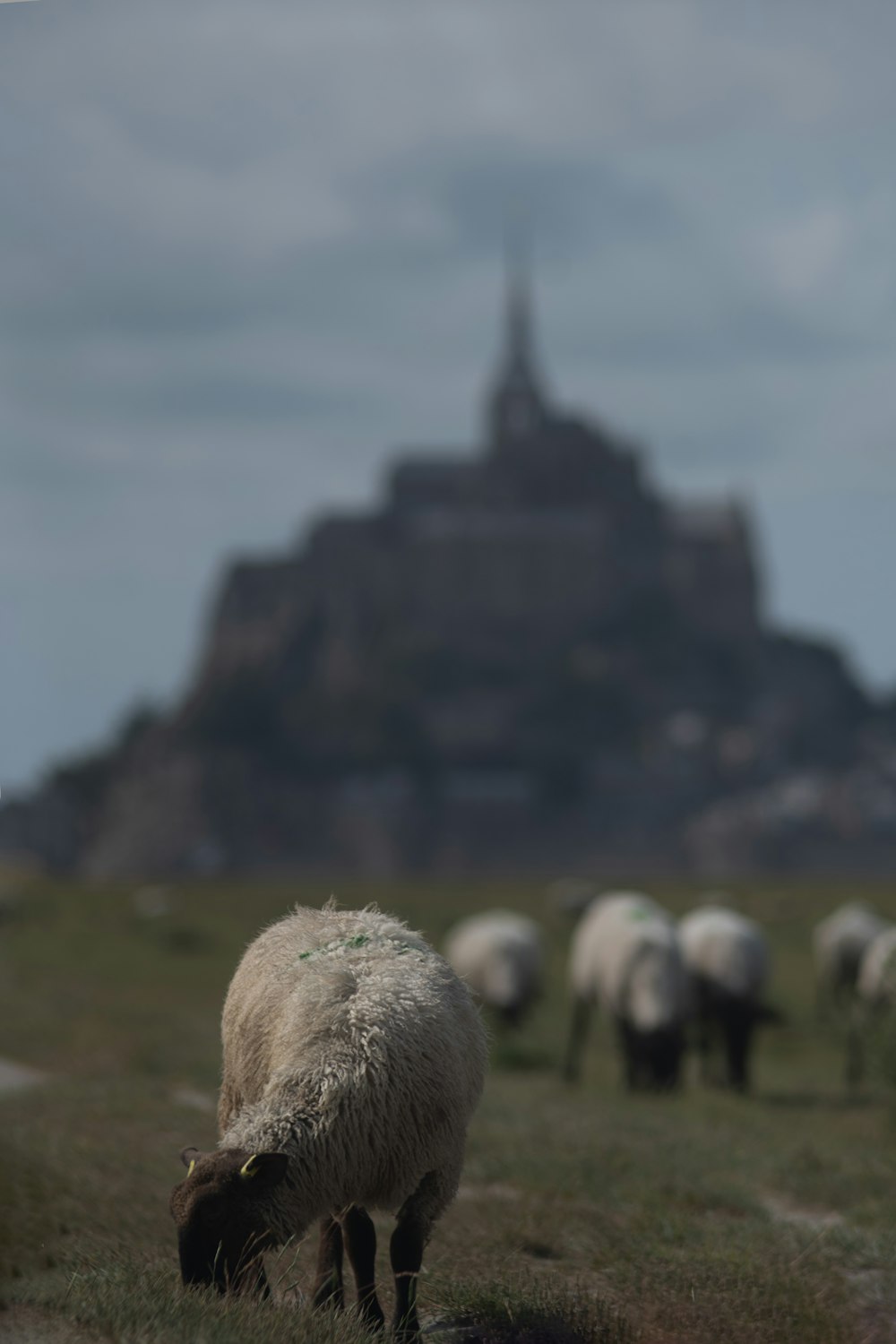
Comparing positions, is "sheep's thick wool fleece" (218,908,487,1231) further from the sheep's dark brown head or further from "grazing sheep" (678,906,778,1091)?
"grazing sheep" (678,906,778,1091)

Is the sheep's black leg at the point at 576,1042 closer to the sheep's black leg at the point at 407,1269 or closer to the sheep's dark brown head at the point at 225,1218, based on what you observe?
the sheep's black leg at the point at 407,1269

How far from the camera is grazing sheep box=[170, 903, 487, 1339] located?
599cm

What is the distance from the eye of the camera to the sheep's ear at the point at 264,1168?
5.92 meters

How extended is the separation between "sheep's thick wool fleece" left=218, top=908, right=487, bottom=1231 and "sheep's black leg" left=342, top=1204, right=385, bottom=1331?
0.39 ft

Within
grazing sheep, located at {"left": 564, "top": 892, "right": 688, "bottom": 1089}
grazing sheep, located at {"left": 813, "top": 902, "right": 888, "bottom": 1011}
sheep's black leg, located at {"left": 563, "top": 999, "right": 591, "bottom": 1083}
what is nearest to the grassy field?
sheep's black leg, located at {"left": 563, "top": 999, "right": 591, "bottom": 1083}

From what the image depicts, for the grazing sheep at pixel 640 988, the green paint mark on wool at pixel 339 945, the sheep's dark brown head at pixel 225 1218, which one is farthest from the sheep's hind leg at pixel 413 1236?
the grazing sheep at pixel 640 988

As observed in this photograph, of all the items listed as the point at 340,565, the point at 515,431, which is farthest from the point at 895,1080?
the point at 515,431

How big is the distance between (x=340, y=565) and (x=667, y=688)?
2726cm

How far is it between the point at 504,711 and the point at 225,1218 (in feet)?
416

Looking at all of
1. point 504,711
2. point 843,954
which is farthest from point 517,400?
point 843,954

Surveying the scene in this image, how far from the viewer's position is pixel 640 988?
17.1m

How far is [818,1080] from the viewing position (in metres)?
19.8

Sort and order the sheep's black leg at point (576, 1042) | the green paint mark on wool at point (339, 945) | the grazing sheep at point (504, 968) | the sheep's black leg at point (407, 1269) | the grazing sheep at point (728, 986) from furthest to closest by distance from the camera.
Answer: the grazing sheep at point (504, 968)
the sheep's black leg at point (576, 1042)
the grazing sheep at point (728, 986)
the green paint mark on wool at point (339, 945)
the sheep's black leg at point (407, 1269)

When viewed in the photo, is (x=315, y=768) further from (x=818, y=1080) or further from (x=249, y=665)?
(x=818, y=1080)
